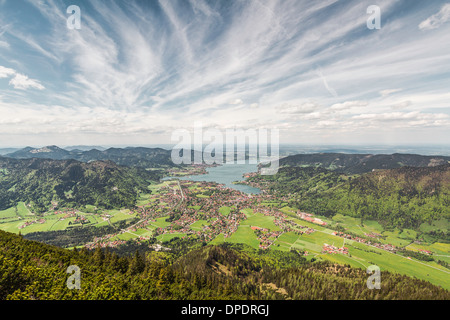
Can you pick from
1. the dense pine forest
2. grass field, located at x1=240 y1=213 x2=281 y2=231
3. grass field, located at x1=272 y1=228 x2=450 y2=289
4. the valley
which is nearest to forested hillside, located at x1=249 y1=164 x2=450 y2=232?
the valley

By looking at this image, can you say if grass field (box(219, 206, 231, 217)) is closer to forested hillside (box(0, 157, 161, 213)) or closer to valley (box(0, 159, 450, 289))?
valley (box(0, 159, 450, 289))

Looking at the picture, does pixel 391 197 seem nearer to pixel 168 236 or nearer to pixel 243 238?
pixel 243 238

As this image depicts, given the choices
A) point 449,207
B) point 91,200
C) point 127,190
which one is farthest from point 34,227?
point 449,207

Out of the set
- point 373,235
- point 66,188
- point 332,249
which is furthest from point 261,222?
point 66,188

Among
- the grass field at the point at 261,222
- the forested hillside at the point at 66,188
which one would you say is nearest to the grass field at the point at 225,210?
the grass field at the point at 261,222

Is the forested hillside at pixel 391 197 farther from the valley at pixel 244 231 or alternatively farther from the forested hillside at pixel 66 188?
the forested hillside at pixel 66 188

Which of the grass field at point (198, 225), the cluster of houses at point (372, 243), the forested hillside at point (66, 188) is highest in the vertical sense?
the forested hillside at point (66, 188)
